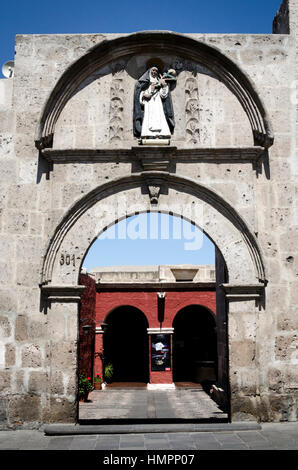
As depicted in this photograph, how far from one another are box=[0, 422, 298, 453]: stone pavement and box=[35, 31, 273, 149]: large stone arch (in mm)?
3570

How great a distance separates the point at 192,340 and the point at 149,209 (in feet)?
46.6

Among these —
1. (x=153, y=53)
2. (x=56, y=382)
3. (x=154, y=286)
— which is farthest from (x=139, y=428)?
(x=154, y=286)

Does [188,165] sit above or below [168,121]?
below

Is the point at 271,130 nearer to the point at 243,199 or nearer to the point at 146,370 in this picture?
the point at 243,199

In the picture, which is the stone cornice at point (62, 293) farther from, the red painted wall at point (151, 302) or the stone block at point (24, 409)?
the red painted wall at point (151, 302)

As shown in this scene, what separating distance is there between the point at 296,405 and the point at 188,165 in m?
3.35

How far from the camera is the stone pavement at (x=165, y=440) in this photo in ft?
16.6

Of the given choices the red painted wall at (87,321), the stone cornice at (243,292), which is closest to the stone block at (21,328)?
the stone cornice at (243,292)

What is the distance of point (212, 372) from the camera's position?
56.0ft

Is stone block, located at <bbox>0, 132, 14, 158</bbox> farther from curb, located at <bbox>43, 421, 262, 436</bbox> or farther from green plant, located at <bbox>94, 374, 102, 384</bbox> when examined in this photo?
green plant, located at <bbox>94, 374, 102, 384</bbox>

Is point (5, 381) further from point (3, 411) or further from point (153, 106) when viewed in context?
point (153, 106)

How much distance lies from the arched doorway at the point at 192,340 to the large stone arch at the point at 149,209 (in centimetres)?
1316

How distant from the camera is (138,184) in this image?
648cm
